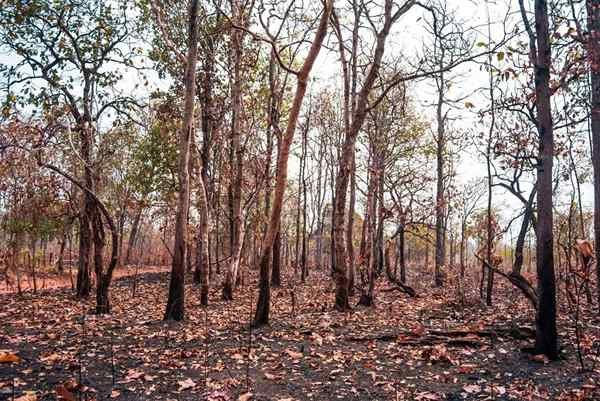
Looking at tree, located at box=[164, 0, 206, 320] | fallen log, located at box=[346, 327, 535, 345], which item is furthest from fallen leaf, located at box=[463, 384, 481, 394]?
tree, located at box=[164, 0, 206, 320]

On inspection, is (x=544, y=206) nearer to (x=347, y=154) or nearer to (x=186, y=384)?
(x=186, y=384)

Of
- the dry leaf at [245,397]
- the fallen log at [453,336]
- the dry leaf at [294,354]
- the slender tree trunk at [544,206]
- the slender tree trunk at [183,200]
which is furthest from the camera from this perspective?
the slender tree trunk at [183,200]

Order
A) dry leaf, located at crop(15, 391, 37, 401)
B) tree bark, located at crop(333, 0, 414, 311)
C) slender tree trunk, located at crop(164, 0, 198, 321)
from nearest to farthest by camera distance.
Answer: dry leaf, located at crop(15, 391, 37, 401) → slender tree trunk, located at crop(164, 0, 198, 321) → tree bark, located at crop(333, 0, 414, 311)

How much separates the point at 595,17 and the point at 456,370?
792 cm

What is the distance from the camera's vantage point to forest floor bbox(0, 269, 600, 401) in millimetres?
5055

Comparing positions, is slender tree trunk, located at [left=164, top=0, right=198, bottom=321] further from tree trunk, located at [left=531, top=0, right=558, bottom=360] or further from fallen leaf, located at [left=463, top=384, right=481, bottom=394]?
tree trunk, located at [left=531, top=0, right=558, bottom=360]

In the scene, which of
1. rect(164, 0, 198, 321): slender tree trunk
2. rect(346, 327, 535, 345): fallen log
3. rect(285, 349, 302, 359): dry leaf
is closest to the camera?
rect(285, 349, 302, 359): dry leaf

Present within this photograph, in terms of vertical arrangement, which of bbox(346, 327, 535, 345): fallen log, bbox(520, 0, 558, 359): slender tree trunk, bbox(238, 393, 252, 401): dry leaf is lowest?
bbox(238, 393, 252, 401): dry leaf

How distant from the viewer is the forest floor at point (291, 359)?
5.05 m

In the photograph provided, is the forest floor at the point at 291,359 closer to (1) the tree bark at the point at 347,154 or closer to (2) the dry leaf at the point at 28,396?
(2) the dry leaf at the point at 28,396

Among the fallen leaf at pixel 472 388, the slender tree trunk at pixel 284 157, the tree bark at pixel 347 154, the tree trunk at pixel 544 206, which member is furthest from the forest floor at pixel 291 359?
the slender tree trunk at pixel 284 157

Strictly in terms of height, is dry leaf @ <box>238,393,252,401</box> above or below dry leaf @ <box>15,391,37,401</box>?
below

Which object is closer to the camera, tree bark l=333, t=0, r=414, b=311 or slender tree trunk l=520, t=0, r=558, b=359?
slender tree trunk l=520, t=0, r=558, b=359

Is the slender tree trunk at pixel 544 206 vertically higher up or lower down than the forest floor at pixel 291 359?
higher up
